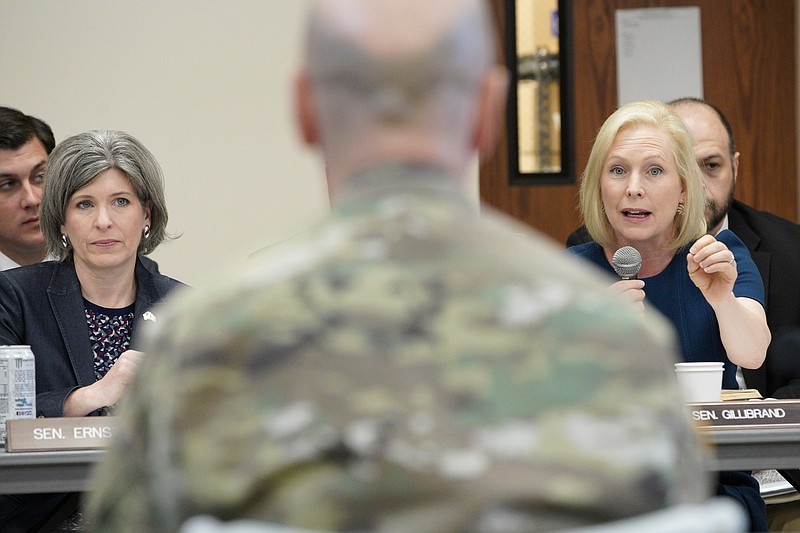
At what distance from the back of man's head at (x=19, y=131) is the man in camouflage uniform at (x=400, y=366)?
271 cm

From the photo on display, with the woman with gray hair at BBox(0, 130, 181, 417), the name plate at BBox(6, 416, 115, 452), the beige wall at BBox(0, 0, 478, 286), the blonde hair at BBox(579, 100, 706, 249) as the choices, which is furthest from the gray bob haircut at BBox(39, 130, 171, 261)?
the beige wall at BBox(0, 0, 478, 286)

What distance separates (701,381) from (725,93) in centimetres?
259

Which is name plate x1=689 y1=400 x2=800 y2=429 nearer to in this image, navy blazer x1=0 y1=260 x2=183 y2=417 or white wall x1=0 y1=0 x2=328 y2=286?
navy blazer x1=0 y1=260 x2=183 y2=417

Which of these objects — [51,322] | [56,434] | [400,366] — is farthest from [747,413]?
[51,322]

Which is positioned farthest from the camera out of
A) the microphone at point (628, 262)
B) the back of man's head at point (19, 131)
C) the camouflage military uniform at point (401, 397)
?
the back of man's head at point (19, 131)

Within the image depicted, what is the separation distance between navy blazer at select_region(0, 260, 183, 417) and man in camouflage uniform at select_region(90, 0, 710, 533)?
1735 mm

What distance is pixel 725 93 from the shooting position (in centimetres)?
442

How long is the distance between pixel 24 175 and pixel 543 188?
2.05 meters

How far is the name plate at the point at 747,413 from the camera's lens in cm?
198

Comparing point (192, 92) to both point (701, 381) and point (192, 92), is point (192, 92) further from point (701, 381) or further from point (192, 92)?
point (701, 381)

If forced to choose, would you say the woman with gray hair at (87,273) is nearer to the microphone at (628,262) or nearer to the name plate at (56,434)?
the name plate at (56,434)

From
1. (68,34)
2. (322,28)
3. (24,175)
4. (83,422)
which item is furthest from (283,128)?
(322,28)

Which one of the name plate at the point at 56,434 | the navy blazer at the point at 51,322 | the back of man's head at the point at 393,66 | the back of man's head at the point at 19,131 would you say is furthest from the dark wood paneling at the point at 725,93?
the back of man's head at the point at 393,66

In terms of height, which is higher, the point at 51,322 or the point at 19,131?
the point at 19,131
